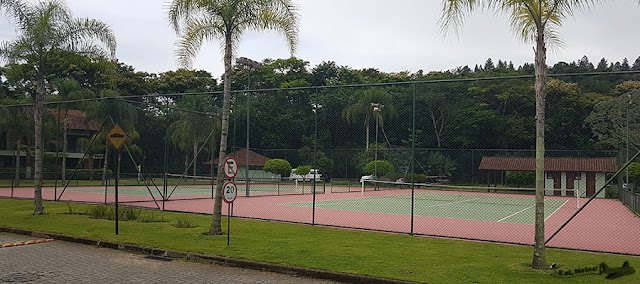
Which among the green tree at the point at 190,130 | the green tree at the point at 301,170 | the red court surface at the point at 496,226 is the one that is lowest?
the red court surface at the point at 496,226

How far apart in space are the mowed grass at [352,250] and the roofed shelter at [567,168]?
20584mm

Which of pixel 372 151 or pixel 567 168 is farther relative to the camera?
pixel 372 151

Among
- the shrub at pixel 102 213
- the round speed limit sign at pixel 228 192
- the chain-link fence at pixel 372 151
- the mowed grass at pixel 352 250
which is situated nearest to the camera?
the mowed grass at pixel 352 250

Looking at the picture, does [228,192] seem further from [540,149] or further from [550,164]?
[550,164]

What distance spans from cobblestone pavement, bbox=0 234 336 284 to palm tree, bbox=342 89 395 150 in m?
28.3

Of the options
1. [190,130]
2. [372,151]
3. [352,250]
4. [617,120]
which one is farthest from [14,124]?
[617,120]

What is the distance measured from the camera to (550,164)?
2981 cm

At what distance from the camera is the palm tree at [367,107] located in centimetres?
3709

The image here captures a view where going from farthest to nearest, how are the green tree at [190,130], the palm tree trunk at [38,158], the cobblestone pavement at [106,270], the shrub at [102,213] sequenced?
the green tree at [190,130], the palm tree trunk at [38,158], the shrub at [102,213], the cobblestone pavement at [106,270]

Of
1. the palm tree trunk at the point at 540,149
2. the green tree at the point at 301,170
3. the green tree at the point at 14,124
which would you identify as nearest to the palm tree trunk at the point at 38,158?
the palm tree trunk at the point at 540,149

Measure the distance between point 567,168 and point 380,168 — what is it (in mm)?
10999

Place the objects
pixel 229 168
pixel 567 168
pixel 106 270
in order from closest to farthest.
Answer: pixel 106 270, pixel 229 168, pixel 567 168

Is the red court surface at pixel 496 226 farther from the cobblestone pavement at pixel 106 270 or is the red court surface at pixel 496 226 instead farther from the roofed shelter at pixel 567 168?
the roofed shelter at pixel 567 168

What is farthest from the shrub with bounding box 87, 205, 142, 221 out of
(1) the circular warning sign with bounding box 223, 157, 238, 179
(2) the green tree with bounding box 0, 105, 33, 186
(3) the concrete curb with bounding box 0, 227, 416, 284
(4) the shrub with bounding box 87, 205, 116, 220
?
(2) the green tree with bounding box 0, 105, 33, 186
